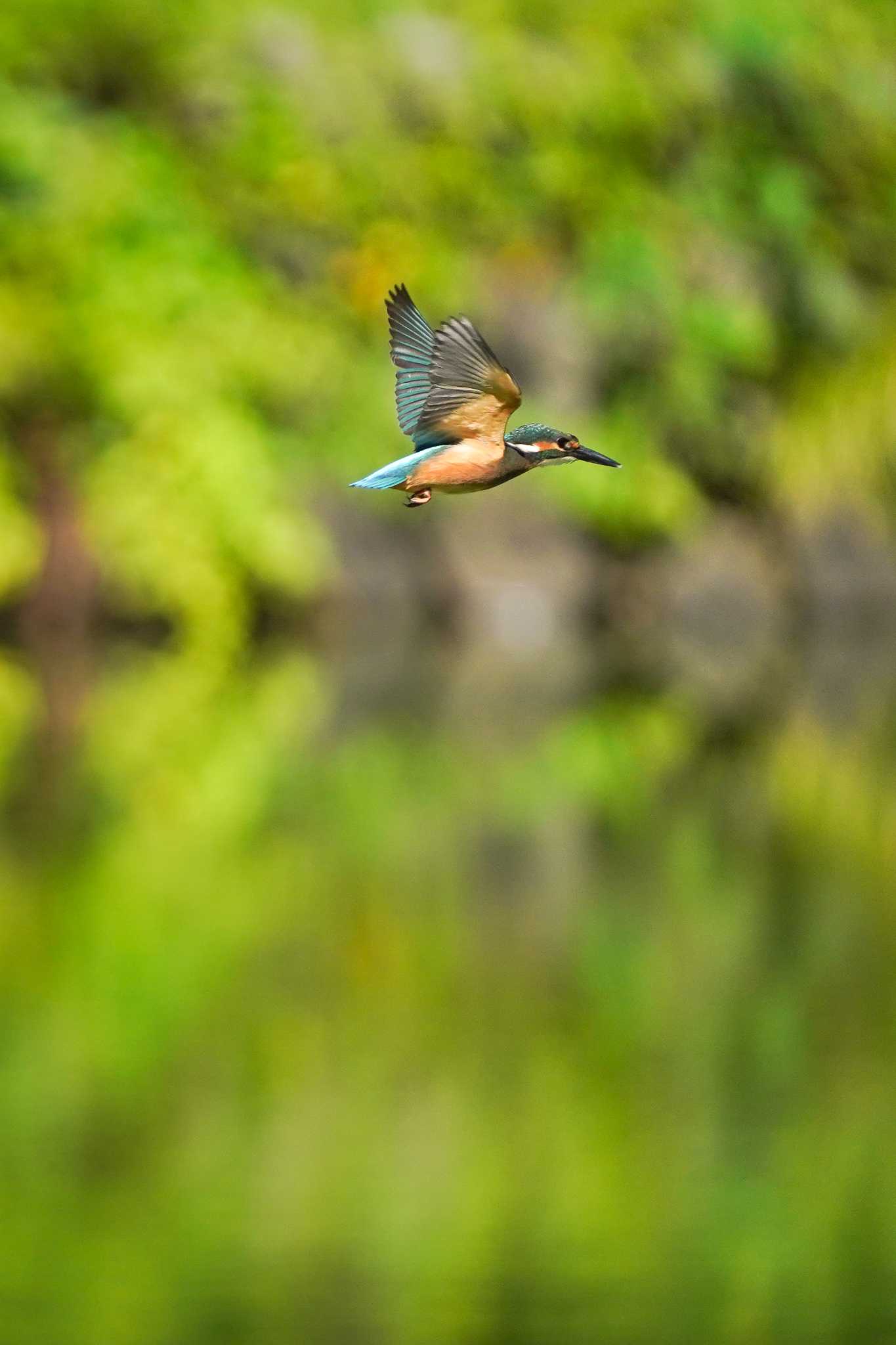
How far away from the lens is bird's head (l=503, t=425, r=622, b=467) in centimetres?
155

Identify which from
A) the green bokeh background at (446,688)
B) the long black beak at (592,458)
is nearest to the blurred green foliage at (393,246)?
the green bokeh background at (446,688)

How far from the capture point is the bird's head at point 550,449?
1.55 metres

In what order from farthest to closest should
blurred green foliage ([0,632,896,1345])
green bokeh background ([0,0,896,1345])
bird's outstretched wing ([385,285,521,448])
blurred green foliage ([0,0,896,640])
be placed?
blurred green foliage ([0,0,896,640]), green bokeh background ([0,0,896,1345]), blurred green foliage ([0,632,896,1345]), bird's outstretched wing ([385,285,521,448])

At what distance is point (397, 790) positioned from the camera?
51.2ft

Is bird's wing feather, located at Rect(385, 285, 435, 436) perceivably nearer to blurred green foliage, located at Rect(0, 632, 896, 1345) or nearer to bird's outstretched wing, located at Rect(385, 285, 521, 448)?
bird's outstretched wing, located at Rect(385, 285, 521, 448)

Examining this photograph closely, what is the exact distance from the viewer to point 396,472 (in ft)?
5.26

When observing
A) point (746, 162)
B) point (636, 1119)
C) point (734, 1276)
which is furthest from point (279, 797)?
point (746, 162)

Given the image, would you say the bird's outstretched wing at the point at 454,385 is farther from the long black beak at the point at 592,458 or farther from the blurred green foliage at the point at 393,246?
the blurred green foliage at the point at 393,246

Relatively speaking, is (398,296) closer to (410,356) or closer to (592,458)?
(410,356)

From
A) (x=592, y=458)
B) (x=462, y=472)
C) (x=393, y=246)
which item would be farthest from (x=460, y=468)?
(x=393, y=246)

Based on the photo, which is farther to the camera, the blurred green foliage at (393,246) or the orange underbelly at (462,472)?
the blurred green foliage at (393,246)

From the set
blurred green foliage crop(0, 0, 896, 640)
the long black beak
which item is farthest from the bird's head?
blurred green foliage crop(0, 0, 896, 640)

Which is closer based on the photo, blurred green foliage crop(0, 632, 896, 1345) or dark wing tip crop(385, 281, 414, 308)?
dark wing tip crop(385, 281, 414, 308)

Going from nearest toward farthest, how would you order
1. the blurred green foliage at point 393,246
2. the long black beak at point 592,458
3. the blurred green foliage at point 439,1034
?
1. the long black beak at point 592,458
2. the blurred green foliage at point 439,1034
3. the blurred green foliage at point 393,246
